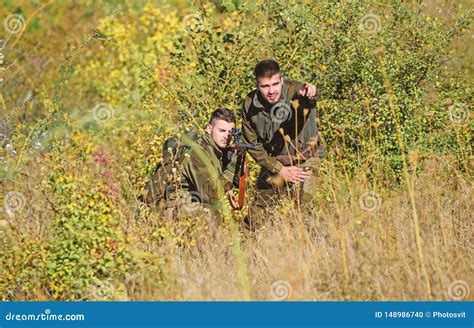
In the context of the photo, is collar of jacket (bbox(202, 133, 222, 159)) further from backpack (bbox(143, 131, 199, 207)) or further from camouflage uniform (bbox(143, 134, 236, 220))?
backpack (bbox(143, 131, 199, 207))

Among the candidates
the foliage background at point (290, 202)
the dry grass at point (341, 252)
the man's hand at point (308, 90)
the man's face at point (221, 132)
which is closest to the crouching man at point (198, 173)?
the man's face at point (221, 132)

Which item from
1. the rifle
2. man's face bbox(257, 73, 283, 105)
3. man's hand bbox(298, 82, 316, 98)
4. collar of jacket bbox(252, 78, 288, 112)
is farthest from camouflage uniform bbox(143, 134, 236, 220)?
man's hand bbox(298, 82, 316, 98)

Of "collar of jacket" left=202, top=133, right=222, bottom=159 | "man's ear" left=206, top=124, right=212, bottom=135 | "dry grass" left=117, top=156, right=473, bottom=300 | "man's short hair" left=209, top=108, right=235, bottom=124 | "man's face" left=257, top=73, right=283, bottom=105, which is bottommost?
"dry grass" left=117, top=156, right=473, bottom=300

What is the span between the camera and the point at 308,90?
7.02 meters

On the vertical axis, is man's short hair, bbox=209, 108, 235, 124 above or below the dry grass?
above

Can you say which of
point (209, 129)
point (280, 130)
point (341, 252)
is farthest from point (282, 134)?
point (341, 252)

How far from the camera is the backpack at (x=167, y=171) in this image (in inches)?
277

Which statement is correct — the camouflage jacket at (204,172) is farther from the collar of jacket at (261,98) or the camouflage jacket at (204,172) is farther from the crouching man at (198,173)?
the collar of jacket at (261,98)

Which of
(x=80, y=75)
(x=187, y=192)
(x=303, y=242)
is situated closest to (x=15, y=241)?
(x=187, y=192)

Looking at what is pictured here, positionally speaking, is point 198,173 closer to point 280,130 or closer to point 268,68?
point 280,130

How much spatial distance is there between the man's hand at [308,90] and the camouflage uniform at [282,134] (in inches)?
6.9

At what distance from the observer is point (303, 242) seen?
6.36 metres

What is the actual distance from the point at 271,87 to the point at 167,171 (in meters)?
1.06

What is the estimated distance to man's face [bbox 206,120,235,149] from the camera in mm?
7340
